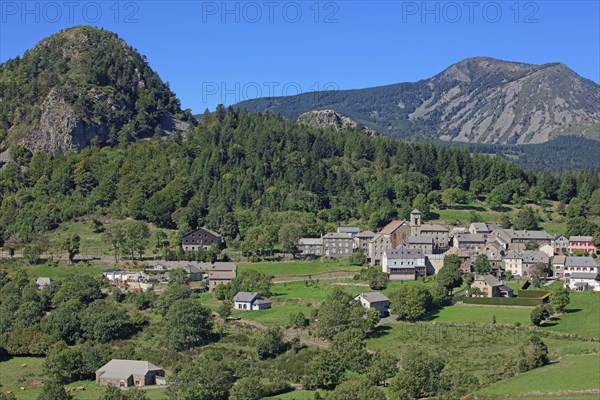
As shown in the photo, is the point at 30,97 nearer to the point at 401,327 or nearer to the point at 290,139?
the point at 290,139

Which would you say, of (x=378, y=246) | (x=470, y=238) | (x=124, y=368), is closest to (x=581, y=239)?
(x=470, y=238)

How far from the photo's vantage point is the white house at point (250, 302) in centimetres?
6681

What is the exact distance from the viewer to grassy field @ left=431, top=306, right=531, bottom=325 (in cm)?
5969

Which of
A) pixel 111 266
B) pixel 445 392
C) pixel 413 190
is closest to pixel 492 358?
pixel 445 392

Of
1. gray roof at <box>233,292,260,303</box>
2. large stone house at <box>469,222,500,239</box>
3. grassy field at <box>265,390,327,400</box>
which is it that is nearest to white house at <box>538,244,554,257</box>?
large stone house at <box>469,222,500,239</box>

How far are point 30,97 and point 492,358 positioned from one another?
9902 centimetres

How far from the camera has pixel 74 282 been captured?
70.4m

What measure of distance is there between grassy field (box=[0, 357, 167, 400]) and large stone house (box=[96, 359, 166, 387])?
2.92ft

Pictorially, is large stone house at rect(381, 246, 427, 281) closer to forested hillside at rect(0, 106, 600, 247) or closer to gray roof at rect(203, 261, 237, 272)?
gray roof at rect(203, 261, 237, 272)

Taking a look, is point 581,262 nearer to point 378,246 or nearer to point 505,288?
point 505,288

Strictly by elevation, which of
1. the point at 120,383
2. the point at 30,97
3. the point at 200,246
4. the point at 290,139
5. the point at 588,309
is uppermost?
the point at 30,97

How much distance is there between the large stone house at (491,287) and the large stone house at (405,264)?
8376mm

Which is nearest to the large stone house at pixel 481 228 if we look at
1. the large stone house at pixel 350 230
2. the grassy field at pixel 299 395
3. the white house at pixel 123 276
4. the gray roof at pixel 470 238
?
the gray roof at pixel 470 238

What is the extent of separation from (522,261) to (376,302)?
20.0m
